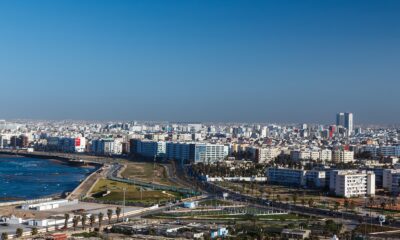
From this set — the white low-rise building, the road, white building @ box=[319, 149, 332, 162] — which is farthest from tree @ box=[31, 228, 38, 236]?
white building @ box=[319, 149, 332, 162]

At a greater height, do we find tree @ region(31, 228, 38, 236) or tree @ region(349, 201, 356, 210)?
tree @ region(349, 201, 356, 210)

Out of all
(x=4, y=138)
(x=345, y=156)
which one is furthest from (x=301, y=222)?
(x=4, y=138)

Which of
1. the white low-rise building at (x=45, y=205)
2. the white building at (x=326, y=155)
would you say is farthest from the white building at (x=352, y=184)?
the white building at (x=326, y=155)

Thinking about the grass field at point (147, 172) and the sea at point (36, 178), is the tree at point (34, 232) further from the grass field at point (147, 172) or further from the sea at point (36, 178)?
the grass field at point (147, 172)

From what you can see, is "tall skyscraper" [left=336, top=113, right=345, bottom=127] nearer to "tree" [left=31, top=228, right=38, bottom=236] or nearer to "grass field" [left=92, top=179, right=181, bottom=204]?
"grass field" [left=92, top=179, right=181, bottom=204]

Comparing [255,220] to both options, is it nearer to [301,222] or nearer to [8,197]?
[301,222]

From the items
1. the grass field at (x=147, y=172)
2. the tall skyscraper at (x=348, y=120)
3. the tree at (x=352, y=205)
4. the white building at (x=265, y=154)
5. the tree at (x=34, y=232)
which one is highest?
the tall skyscraper at (x=348, y=120)

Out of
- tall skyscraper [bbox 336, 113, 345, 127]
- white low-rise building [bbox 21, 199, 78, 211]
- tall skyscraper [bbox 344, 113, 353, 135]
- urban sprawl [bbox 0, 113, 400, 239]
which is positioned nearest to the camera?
urban sprawl [bbox 0, 113, 400, 239]

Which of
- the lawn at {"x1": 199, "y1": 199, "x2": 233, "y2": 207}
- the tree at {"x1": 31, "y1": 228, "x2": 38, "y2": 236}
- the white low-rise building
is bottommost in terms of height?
the tree at {"x1": 31, "y1": 228, "x2": 38, "y2": 236}
